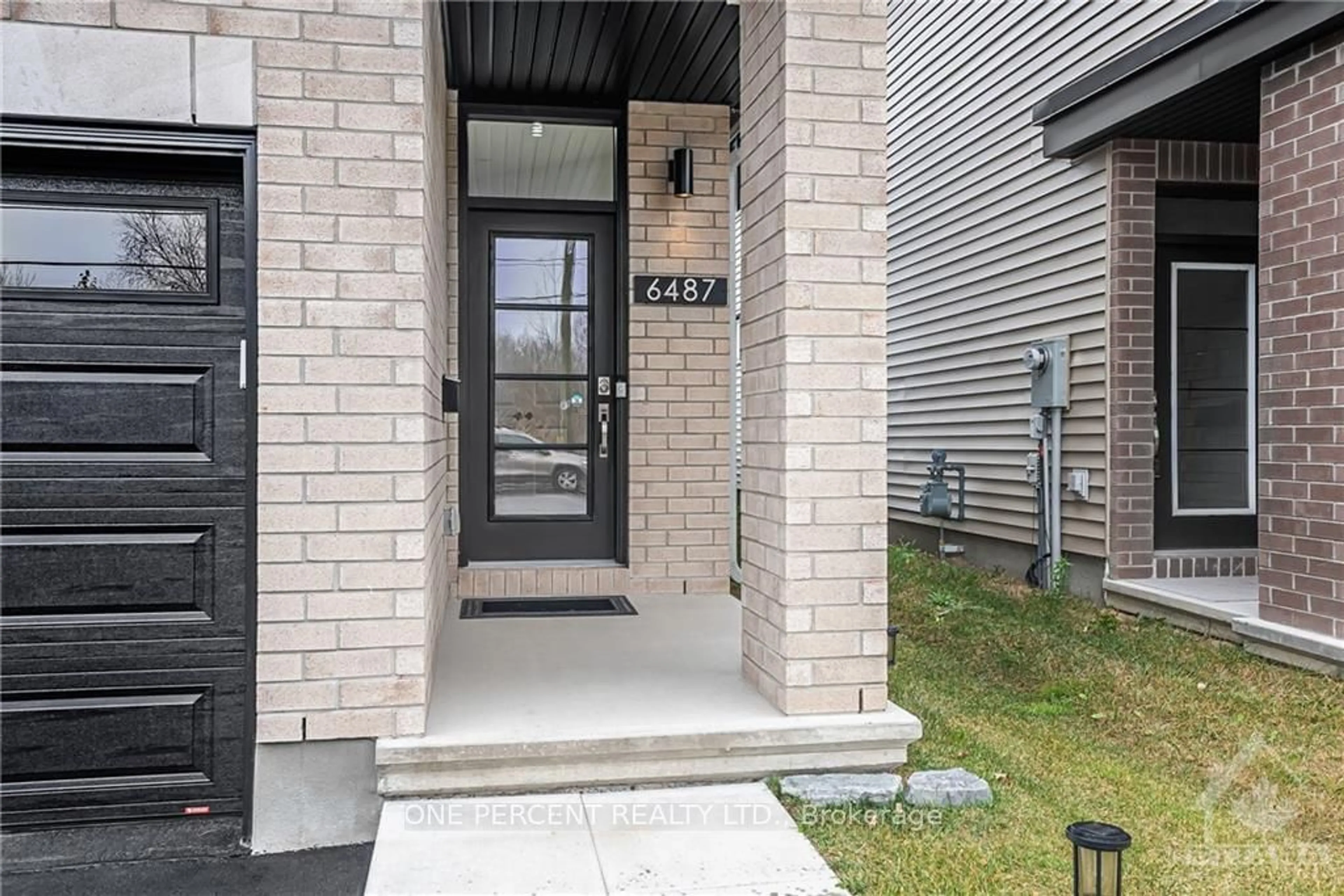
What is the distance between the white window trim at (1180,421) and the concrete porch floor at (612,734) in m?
3.70

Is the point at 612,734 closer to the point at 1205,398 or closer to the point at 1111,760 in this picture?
the point at 1111,760

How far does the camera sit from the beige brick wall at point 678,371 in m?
5.08

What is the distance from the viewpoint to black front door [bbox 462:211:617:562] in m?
5.08

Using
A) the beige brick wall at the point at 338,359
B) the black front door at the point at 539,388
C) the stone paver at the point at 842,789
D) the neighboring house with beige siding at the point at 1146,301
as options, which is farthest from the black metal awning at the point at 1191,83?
the beige brick wall at the point at 338,359

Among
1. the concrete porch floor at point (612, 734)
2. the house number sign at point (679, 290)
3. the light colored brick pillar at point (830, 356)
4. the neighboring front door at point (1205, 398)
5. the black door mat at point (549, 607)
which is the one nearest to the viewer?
the concrete porch floor at point (612, 734)

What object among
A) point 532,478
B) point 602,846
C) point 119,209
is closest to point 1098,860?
point 602,846

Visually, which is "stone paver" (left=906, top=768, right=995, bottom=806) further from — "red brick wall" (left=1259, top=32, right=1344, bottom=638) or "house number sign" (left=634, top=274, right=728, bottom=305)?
"house number sign" (left=634, top=274, right=728, bottom=305)

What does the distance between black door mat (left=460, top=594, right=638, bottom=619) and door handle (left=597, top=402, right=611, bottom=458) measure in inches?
30.1

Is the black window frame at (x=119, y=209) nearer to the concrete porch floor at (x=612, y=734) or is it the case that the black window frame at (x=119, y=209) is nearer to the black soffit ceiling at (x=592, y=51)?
the concrete porch floor at (x=612, y=734)

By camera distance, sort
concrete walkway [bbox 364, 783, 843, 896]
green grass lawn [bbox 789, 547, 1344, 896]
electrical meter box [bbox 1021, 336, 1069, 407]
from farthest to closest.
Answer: electrical meter box [bbox 1021, 336, 1069, 407] → green grass lawn [bbox 789, 547, 1344, 896] → concrete walkway [bbox 364, 783, 843, 896]

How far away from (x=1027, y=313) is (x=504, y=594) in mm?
4124

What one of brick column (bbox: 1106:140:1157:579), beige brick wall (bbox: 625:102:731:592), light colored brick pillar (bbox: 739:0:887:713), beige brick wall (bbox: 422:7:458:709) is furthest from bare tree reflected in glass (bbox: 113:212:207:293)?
brick column (bbox: 1106:140:1157:579)

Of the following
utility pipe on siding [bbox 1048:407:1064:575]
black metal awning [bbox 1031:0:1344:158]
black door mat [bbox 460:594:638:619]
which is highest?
black metal awning [bbox 1031:0:1344:158]

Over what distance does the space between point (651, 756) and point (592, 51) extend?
10.3 feet
